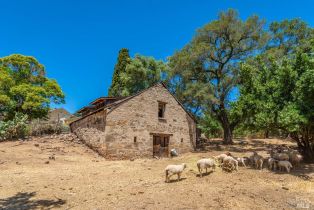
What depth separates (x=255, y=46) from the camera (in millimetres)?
27641

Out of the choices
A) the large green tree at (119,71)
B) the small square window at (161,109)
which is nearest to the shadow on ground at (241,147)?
the small square window at (161,109)

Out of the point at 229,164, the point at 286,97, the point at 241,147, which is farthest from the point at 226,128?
the point at 229,164

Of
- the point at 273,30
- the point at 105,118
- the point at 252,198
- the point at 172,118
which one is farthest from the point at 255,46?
the point at 252,198

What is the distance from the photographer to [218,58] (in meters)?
28.1

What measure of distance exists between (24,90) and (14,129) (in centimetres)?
610

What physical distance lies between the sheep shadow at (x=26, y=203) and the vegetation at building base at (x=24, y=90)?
17.2 m

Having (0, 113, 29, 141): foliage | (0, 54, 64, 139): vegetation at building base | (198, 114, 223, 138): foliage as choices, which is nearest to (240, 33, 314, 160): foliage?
(0, 113, 29, 141): foliage

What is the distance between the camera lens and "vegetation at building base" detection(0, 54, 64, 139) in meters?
27.7

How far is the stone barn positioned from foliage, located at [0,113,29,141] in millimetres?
4796

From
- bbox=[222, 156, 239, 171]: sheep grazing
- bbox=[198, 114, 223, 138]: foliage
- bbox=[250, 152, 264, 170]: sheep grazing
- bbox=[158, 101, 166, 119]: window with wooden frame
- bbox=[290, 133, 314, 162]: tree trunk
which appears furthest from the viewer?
bbox=[198, 114, 223, 138]: foliage

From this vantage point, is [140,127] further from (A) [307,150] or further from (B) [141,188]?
(A) [307,150]

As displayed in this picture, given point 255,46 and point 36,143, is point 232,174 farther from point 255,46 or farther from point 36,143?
point 255,46

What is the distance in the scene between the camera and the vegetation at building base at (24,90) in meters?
27.7

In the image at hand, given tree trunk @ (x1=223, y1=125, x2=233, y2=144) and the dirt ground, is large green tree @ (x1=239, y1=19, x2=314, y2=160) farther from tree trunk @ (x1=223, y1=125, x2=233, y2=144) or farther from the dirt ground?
tree trunk @ (x1=223, y1=125, x2=233, y2=144)
